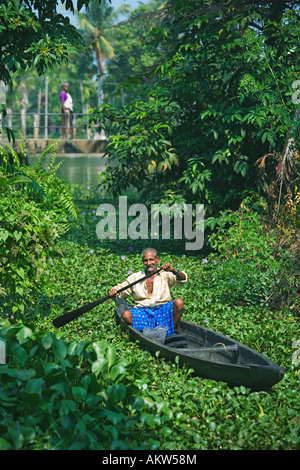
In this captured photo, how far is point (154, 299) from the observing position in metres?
7.42

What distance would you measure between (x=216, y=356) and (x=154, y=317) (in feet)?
2.80

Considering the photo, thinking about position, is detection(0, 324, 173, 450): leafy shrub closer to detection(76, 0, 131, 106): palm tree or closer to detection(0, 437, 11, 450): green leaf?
detection(0, 437, 11, 450): green leaf

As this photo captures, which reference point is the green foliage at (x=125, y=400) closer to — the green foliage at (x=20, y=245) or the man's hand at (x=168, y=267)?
the green foliage at (x=20, y=245)

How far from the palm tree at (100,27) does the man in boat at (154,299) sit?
44172mm

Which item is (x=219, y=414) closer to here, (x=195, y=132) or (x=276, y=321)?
(x=276, y=321)

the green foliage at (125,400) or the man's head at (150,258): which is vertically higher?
the man's head at (150,258)

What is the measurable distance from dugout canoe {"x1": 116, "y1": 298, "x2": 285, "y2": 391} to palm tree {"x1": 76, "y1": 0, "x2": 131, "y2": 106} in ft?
146

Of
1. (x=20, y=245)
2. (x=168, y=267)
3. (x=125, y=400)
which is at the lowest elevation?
(x=125, y=400)

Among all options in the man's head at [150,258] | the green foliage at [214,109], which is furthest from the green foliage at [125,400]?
the green foliage at [214,109]

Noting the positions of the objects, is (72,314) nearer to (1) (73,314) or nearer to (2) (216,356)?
(1) (73,314)

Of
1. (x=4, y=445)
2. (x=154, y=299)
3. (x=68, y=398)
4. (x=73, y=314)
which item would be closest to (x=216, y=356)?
(x=154, y=299)

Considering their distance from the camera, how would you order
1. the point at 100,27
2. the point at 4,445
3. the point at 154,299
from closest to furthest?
→ 1. the point at 4,445
2. the point at 154,299
3. the point at 100,27

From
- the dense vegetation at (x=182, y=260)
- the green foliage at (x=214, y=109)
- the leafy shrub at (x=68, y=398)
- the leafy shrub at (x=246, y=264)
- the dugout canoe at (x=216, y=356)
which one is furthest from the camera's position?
the green foliage at (x=214, y=109)

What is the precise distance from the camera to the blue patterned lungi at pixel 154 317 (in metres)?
7.29
